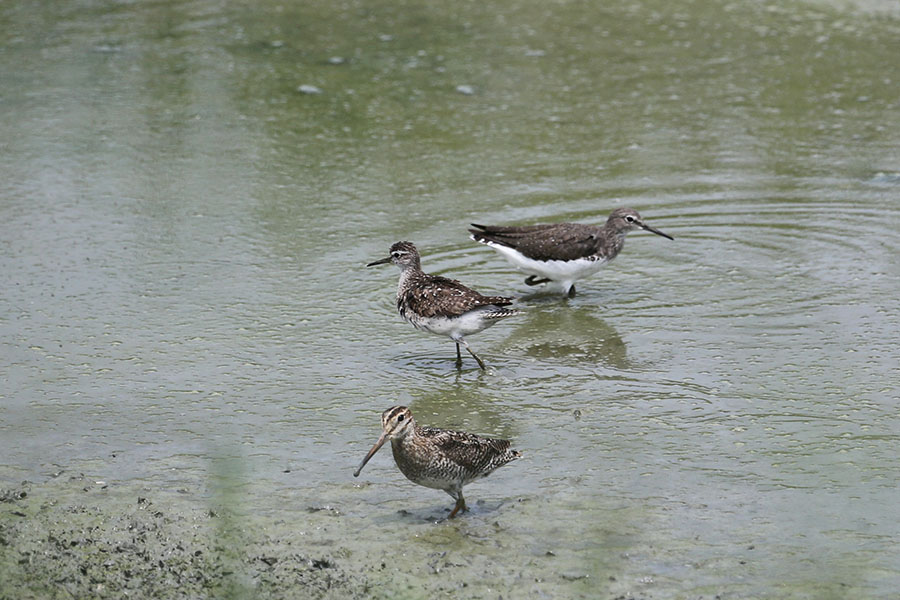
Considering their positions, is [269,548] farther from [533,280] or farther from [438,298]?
[533,280]

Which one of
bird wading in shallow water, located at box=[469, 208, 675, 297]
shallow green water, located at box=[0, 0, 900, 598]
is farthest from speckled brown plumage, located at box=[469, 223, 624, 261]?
shallow green water, located at box=[0, 0, 900, 598]

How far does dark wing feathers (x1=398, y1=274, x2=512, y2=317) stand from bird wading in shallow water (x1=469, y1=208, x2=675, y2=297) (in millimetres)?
1068

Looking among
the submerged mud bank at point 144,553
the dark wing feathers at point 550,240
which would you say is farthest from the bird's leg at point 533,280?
the submerged mud bank at point 144,553

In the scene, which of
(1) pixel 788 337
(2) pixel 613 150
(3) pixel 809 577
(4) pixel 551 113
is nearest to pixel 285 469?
(3) pixel 809 577

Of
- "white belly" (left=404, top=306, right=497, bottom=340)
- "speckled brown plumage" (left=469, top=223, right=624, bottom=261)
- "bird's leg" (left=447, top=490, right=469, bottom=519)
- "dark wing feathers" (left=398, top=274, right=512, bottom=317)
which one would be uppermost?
"bird's leg" (left=447, top=490, right=469, bottom=519)

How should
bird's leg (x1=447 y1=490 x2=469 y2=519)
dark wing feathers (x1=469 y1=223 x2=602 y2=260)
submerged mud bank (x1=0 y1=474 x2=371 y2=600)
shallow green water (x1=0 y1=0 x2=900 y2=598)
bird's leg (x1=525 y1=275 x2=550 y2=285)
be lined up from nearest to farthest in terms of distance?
submerged mud bank (x1=0 y1=474 x2=371 y2=600) < bird's leg (x1=447 y1=490 x2=469 y2=519) < shallow green water (x1=0 y1=0 x2=900 y2=598) < dark wing feathers (x1=469 y1=223 x2=602 y2=260) < bird's leg (x1=525 y1=275 x2=550 y2=285)

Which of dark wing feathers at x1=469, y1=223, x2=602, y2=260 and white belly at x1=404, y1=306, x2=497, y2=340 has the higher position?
white belly at x1=404, y1=306, x2=497, y2=340

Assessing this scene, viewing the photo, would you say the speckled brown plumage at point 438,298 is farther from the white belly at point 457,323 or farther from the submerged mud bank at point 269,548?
the submerged mud bank at point 269,548

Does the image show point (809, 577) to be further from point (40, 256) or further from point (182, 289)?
point (40, 256)

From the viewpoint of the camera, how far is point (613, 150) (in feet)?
40.9

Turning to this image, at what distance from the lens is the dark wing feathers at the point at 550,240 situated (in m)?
9.48

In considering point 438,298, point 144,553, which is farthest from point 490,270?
point 144,553

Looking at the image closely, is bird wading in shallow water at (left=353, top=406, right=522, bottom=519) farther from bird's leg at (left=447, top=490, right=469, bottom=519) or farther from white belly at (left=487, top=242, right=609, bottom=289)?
white belly at (left=487, top=242, right=609, bottom=289)

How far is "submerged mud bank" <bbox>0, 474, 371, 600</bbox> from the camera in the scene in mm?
5500
